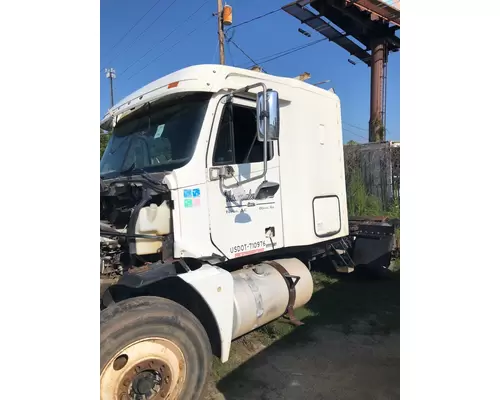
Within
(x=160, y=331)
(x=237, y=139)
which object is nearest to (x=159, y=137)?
(x=237, y=139)

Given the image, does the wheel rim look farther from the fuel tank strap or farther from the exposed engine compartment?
the fuel tank strap

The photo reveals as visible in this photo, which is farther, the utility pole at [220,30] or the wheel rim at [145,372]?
the utility pole at [220,30]

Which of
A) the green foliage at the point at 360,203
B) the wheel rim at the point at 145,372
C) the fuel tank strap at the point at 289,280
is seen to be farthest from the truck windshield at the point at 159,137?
the green foliage at the point at 360,203

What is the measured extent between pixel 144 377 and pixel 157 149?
2076mm

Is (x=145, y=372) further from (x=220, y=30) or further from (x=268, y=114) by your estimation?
(x=220, y=30)

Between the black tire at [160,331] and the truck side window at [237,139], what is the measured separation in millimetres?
1465

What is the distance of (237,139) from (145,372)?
86.6 inches

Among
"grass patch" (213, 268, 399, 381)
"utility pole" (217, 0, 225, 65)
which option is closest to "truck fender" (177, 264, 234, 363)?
"grass patch" (213, 268, 399, 381)

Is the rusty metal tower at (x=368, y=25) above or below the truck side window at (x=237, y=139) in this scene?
above

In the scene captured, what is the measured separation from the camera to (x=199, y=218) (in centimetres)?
332

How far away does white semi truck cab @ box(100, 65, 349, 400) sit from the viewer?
2531 millimetres

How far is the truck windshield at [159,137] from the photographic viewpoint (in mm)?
3410

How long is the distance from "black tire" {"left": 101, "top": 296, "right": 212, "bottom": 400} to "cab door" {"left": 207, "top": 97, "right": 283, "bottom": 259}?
97 cm

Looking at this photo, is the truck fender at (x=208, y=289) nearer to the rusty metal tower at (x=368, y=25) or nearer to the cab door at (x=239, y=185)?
the cab door at (x=239, y=185)
